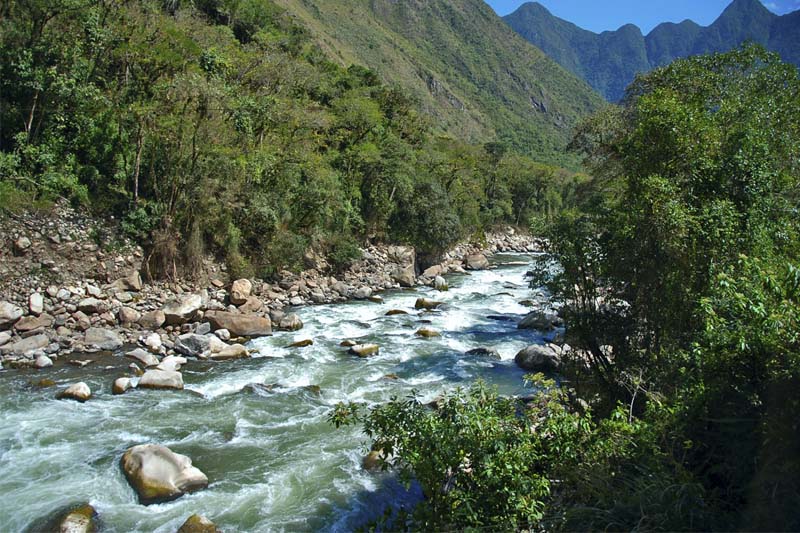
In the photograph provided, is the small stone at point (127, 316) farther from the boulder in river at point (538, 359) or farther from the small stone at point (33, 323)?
the boulder in river at point (538, 359)

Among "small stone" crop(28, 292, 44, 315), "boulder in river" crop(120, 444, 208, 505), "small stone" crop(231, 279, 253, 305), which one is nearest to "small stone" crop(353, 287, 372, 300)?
"small stone" crop(231, 279, 253, 305)

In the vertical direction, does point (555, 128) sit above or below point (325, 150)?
above

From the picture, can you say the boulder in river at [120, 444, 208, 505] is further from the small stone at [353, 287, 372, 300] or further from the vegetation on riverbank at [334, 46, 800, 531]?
the small stone at [353, 287, 372, 300]

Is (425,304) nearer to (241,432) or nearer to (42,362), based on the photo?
(241,432)

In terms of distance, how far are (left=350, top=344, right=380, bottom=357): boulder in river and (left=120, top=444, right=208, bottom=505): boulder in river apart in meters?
7.11

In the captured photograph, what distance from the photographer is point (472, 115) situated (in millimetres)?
122188

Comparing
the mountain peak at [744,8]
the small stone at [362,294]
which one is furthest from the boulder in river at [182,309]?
the mountain peak at [744,8]

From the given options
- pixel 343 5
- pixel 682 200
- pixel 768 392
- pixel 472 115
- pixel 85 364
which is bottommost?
pixel 85 364

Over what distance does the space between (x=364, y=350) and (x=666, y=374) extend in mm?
9706

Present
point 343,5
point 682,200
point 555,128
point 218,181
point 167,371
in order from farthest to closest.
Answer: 1. point 555,128
2. point 343,5
3. point 218,181
4. point 167,371
5. point 682,200

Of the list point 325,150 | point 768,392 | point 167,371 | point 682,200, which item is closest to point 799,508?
point 768,392

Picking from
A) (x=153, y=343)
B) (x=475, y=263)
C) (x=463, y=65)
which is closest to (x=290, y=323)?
(x=153, y=343)

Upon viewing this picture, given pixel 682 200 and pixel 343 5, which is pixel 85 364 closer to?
pixel 682 200

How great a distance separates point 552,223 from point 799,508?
279 inches
